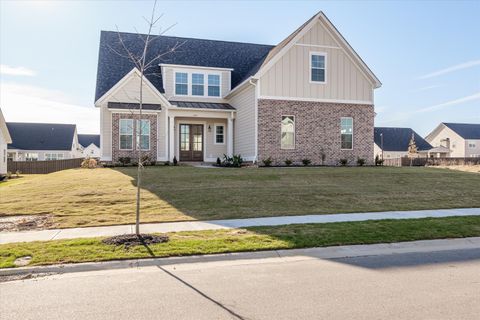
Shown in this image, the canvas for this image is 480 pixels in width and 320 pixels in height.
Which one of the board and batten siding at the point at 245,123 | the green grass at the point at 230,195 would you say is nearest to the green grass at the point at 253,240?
the green grass at the point at 230,195

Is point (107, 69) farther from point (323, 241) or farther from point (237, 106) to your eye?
point (323, 241)

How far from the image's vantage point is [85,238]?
27.5ft

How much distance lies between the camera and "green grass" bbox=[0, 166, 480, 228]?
11.3 meters

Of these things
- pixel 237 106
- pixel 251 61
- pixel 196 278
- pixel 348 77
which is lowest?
pixel 196 278

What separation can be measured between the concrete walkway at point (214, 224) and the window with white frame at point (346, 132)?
11087 mm

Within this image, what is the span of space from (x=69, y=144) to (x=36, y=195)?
5014cm

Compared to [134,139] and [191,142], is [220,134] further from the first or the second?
[134,139]

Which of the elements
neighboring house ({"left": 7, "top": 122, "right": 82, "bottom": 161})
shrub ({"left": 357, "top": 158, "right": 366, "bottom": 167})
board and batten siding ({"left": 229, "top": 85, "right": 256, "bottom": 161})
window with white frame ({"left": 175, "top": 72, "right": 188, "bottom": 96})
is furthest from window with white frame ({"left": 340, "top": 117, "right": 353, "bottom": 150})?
neighboring house ({"left": 7, "top": 122, "right": 82, "bottom": 161})

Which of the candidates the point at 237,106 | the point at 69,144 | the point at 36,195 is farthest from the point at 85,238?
the point at 69,144

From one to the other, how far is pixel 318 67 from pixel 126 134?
11537mm

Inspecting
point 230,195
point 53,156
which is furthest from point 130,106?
point 53,156

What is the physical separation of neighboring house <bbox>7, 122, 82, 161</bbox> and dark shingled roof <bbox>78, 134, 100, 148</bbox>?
22.3 m

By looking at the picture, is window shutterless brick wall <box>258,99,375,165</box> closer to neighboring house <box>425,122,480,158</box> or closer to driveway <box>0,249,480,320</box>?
driveway <box>0,249,480,320</box>

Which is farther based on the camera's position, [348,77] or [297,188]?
[348,77]
